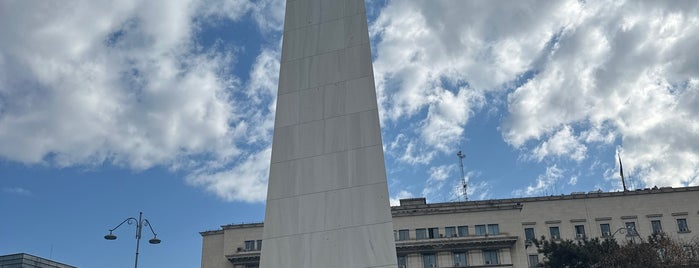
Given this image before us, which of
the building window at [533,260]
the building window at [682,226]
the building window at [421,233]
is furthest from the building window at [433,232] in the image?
the building window at [682,226]

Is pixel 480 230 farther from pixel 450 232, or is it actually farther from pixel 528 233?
pixel 528 233

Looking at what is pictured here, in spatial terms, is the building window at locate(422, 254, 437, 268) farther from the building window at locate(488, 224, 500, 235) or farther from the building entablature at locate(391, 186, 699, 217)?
the building window at locate(488, 224, 500, 235)

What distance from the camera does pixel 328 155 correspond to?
27625 mm

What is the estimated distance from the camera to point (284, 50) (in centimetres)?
3042

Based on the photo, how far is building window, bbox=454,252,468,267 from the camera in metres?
71.4

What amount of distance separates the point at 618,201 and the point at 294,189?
56.8 meters

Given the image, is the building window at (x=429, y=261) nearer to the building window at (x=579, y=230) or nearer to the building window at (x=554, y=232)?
the building window at (x=554, y=232)

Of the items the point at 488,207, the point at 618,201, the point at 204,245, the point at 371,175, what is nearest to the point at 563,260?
the point at 488,207

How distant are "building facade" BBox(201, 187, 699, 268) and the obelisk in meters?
45.0

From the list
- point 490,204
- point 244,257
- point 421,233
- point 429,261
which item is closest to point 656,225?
point 490,204

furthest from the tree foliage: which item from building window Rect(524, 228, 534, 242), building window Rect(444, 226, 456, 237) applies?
building window Rect(524, 228, 534, 242)

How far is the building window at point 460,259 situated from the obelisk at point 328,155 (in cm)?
4648

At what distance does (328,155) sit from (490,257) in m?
47.6

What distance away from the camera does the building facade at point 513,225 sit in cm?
7138
